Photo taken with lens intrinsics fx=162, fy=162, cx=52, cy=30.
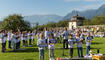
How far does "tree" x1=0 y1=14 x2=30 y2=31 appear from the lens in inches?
2166

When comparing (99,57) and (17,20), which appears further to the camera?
(17,20)

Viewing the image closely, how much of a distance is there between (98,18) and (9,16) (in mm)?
53605

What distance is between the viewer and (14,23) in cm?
5594

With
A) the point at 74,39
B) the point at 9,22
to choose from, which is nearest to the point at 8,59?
the point at 74,39

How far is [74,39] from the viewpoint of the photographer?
11.8m

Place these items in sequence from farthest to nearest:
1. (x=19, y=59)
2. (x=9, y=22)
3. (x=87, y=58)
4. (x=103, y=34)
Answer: (x=9, y=22) → (x=103, y=34) → (x=19, y=59) → (x=87, y=58)

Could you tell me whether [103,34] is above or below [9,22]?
below

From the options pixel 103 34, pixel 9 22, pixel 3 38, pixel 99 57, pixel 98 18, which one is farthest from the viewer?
pixel 98 18

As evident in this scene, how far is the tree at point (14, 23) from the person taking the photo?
5503 cm

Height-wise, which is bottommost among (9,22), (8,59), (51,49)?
(8,59)

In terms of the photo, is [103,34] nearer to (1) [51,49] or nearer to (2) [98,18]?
(1) [51,49]

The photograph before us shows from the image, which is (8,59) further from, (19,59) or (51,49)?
(51,49)

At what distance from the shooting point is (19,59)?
11773 millimetres

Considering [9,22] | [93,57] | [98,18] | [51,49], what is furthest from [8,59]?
[98,18]
